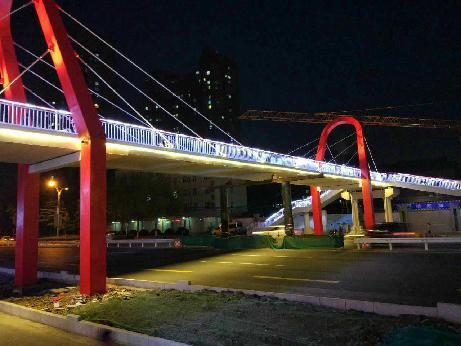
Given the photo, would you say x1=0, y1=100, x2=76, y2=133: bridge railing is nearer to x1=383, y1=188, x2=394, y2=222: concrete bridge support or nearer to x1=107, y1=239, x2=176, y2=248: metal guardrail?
x1=107, y1=239, x2=176, y2=248: metal guardrail

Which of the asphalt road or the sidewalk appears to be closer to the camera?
the sidewalk

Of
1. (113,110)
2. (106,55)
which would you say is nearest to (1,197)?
(113,110)

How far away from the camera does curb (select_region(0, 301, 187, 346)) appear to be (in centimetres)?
818

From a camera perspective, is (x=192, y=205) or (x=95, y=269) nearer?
(x=95, y=269)

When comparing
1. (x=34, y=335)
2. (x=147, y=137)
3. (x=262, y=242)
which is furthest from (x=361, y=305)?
(x=262, y=242)

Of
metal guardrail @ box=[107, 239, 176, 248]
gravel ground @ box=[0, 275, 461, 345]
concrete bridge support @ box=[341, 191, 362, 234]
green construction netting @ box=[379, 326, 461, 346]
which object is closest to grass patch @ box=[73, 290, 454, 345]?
gravel ground @ box=[0, 275, 461, 345]

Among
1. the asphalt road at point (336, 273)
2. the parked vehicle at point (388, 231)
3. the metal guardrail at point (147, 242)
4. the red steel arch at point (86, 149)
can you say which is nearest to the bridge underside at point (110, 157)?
the red steel arch at point (86, 149)

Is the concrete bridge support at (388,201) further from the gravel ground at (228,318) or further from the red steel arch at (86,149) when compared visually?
the red steel arch at (86,149)

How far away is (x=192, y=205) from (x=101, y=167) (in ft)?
237

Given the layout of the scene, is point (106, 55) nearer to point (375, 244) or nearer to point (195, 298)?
point (375, 244)

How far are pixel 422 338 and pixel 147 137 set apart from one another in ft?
52.3

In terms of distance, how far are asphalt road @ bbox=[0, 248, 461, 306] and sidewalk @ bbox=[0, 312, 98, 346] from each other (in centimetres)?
642

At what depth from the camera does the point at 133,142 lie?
18.8 meters

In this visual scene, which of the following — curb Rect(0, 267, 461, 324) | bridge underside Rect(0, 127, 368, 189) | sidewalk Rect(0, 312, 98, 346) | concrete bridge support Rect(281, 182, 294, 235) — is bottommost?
sidewalk Rect(0, 312, 98, 346)
